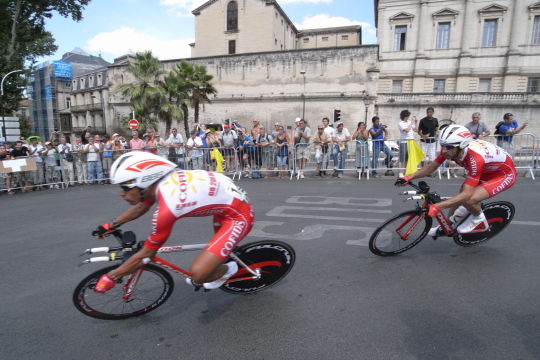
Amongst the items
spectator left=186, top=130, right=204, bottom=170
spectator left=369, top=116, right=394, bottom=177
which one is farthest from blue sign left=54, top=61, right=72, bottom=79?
spectator left=369, top=116, right=394, bottom=177

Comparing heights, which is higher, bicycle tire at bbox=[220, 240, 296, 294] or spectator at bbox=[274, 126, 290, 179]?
spectator at bbox=[274, 126, 290, 179]

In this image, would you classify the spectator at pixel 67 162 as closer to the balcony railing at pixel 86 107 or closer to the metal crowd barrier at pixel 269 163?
the metal crowd barrier at pixel 269 163

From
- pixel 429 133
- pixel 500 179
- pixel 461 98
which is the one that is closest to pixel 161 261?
pixel 500 179

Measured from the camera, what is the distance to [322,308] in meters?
2.96

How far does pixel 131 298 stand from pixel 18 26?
80.1 ft

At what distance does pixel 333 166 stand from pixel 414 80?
3085cm

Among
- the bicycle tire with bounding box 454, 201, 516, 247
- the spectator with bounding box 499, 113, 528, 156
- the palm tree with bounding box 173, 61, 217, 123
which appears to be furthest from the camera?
the palm tree with bounding box 173, 61, 217, 123

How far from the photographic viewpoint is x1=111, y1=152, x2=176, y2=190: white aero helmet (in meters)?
2.43

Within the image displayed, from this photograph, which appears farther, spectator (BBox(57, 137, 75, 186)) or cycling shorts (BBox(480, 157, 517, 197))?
spectator (BBox(57, 137, 75, 186))

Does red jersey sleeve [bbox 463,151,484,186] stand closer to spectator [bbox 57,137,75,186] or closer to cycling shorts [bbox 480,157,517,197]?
cycling shorts [bbox 480,157,517,197]

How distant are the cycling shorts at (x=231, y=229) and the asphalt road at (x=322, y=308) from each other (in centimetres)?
73

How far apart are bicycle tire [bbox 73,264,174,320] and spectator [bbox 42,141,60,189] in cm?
970

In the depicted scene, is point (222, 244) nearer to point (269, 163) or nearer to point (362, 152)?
point (362, 152)

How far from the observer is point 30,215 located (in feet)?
23.2
